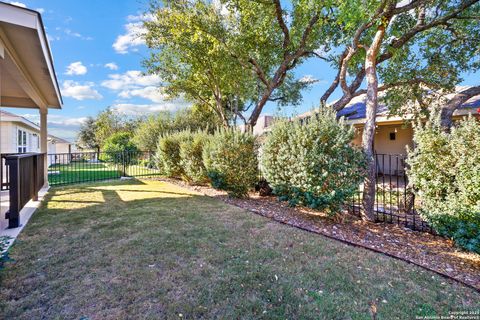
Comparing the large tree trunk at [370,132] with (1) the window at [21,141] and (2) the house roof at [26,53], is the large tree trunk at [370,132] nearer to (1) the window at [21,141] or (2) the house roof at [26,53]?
(2) the house roof at [26,53]

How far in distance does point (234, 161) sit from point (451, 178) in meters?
4.43

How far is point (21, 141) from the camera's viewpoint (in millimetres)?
12492

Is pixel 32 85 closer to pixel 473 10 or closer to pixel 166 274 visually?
pixel 166 274

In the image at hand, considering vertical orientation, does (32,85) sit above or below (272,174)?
above

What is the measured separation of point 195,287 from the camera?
240cm

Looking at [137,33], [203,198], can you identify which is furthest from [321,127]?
[137,33]

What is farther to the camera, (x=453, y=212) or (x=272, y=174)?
(x=272, y=174)

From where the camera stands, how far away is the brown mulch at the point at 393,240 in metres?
2.94

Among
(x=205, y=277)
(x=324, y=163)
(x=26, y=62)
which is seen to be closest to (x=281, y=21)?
(x=324, y=163)

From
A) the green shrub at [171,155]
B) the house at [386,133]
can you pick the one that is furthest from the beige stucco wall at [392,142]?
the green shrub at [171,155]

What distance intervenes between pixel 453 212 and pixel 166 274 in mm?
3707

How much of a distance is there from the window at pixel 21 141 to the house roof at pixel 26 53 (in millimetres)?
7261

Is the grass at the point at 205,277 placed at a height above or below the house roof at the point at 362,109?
below

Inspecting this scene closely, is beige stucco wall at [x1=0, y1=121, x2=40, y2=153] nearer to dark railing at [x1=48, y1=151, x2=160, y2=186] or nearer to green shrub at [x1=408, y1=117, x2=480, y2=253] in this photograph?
dark railing at [x1=48, y1=151, x2=160, y2=186]
